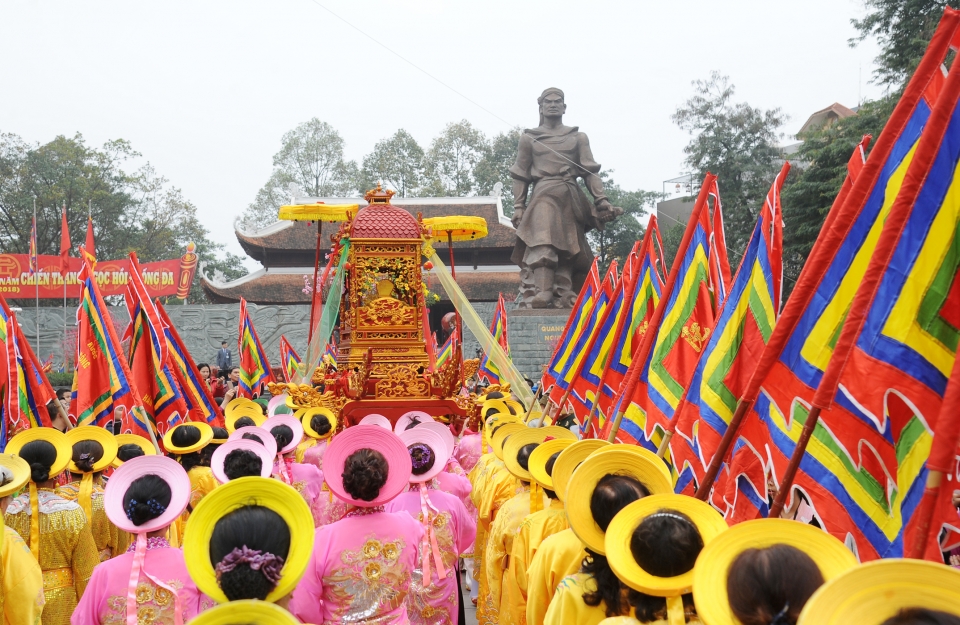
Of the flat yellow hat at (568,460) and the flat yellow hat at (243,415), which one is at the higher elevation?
the flat yellow hat at (568,460)

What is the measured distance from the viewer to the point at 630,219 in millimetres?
32812

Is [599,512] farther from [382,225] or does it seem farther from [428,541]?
[382,225]

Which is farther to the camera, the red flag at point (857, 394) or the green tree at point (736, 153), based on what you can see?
the green tree at point (736, 153)

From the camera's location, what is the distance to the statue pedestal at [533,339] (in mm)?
19328

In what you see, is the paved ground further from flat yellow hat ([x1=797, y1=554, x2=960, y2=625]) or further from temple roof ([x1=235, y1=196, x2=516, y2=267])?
temple roof ([x1=235, y1=196, x2=516, y2=267])

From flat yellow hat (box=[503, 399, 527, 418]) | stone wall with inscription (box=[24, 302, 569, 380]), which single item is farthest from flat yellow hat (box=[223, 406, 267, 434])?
stone wall with inscription (box=[24, 302, 569, 380])

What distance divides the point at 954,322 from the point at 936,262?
0.58 feet

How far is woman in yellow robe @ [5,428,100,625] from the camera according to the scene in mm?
3781

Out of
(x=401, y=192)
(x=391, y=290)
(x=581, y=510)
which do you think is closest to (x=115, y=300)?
(x=401, y=192)

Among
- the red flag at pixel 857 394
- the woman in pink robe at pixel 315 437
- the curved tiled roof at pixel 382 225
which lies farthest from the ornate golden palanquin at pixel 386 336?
the red flag at pixel 857 394

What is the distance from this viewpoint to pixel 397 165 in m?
38.5

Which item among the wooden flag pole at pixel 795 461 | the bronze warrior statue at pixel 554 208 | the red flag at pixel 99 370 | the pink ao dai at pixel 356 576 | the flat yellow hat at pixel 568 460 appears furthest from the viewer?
the bronze warrior statue at pixel 554 208

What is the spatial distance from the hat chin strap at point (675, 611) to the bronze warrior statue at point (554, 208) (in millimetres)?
18228

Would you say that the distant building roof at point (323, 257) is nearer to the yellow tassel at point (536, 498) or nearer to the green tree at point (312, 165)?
the green tree at point (312, 165)
